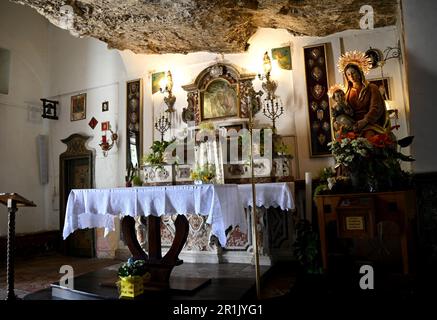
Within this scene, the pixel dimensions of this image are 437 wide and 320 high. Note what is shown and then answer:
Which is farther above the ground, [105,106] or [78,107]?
[78,107]

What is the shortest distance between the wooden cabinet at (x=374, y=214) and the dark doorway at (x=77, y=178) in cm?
583

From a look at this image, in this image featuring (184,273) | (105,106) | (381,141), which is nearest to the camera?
(381,141)

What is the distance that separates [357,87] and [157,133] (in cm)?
398

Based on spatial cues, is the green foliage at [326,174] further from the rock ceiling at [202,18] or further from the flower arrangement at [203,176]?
the rock ceiling at [202,18]

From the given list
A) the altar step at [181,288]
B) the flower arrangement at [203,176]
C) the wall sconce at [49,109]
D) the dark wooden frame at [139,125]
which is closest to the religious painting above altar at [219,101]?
the dark wooden frame at [139,125]

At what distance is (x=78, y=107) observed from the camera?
8.18m

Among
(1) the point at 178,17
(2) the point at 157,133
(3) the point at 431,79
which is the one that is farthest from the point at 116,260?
(3) the point at 431,79

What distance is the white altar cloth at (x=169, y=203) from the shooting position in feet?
10.7

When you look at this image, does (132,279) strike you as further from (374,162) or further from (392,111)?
(392,111)

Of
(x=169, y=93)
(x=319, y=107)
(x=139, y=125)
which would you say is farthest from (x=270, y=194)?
(x=139, y=125)

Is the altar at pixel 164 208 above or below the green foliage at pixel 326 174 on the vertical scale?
below

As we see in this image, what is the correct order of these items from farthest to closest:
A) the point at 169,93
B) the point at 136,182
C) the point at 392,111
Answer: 1. the point at 169,93
2. the point at 136,182
3. the point at 392,111

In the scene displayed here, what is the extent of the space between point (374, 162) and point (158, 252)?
8.94ft

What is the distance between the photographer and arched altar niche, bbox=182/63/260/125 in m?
6.08
